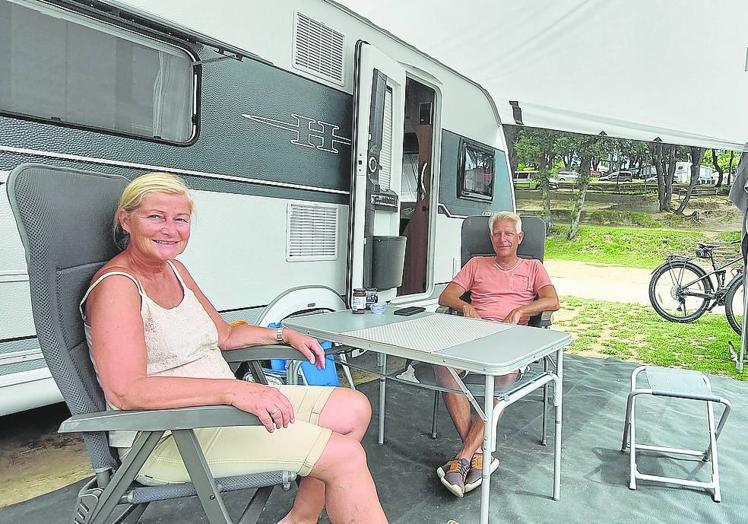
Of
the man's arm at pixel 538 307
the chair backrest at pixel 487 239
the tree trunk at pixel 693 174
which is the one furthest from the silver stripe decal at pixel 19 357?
the tree trunk at pixel 693 174

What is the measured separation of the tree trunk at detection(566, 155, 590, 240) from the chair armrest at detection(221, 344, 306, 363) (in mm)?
12203

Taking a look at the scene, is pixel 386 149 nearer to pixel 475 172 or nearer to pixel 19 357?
pixel 475 172

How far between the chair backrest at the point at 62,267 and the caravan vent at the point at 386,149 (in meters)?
2.36

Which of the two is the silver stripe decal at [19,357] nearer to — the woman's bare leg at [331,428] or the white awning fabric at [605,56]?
the woman's bare leg at [331,428]

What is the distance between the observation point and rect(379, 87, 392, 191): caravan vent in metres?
3.71

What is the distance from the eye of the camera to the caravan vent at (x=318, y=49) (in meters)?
3.00

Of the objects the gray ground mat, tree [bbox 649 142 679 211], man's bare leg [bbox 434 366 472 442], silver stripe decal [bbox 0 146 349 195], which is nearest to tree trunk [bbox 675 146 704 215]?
tree [bbox 649 142 679 211]

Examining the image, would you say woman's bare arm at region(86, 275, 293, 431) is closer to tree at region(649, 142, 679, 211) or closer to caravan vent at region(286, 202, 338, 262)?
caravan vent at region(286, 202, 338, 262)

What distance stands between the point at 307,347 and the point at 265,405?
0.56 m

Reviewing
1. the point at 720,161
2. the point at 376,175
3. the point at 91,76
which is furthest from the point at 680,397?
the point at 720,161

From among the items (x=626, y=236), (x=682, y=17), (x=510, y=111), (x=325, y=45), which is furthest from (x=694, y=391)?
(x=626, y=236)

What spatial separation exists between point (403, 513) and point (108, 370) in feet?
4.34

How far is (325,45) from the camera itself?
3.19 m

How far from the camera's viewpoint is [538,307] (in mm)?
2947
